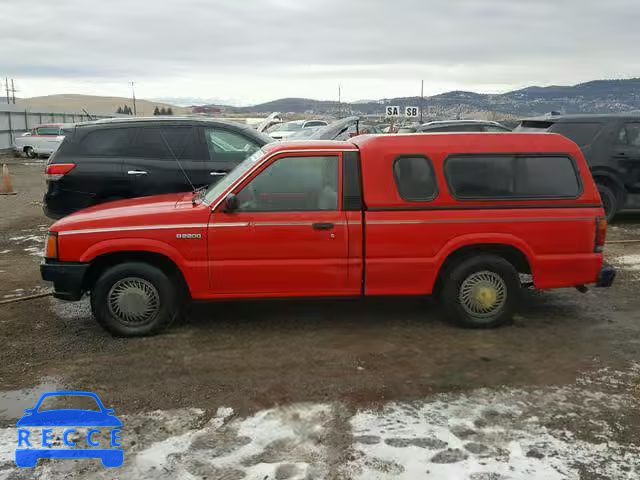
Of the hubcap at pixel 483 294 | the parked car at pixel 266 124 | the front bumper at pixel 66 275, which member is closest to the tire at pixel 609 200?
the hubcap at pixel 483 294

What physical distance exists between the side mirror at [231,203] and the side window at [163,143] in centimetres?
304

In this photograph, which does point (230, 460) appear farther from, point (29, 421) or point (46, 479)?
point (29, 421)

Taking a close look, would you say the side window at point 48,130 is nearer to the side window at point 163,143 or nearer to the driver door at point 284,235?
the side window at point 163,143

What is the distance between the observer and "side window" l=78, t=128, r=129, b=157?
25.7 ft

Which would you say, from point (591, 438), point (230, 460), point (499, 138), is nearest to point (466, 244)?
point (499, 138)

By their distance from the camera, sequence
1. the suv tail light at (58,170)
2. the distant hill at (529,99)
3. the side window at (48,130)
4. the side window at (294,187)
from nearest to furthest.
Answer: the side window at (294,187) → the suv tail light at (58,170) → the side window at (48,130) → the distant hill at (529,99)

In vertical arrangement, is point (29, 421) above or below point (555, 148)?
below

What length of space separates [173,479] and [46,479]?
674 millimetres

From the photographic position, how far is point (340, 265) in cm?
519

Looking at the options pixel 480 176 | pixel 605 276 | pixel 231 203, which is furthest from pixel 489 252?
pixel 231 203

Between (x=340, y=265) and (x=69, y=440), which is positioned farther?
(x=340, y=265)

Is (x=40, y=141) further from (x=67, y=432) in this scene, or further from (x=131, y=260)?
(x=67, y=432)

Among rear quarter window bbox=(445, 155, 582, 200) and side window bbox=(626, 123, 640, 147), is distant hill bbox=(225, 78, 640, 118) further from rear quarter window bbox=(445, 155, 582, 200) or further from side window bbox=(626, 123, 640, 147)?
rear quarter window bbox=(445, 155, 582, 200)

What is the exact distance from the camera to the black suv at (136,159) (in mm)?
7730
